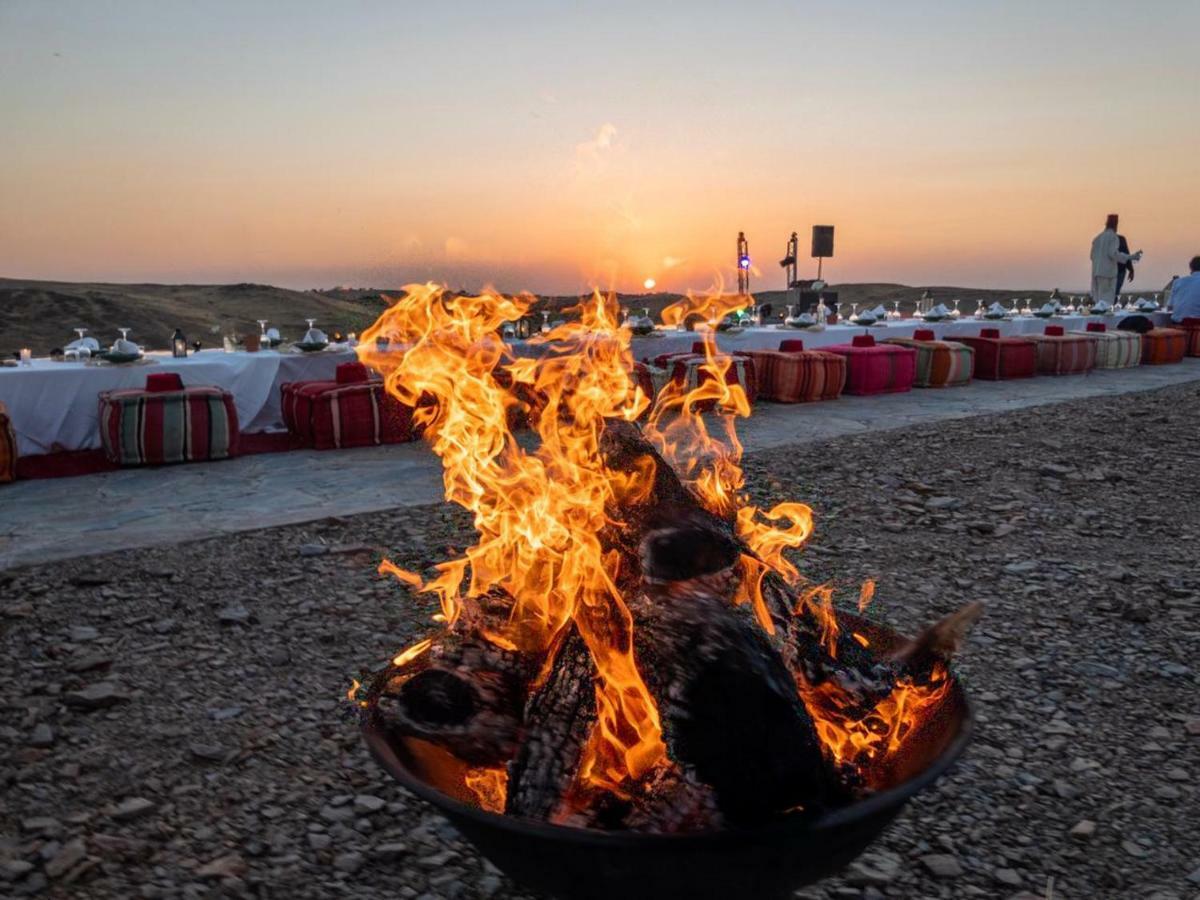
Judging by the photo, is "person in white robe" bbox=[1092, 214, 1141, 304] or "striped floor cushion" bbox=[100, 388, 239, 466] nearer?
Answer: "striped floor cushion" bbox=[100, 388, 239, 466]

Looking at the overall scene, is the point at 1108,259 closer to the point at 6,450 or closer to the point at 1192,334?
the point at 1192,334

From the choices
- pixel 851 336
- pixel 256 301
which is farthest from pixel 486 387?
pixel 256 301

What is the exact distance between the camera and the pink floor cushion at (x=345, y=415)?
28.6 ft

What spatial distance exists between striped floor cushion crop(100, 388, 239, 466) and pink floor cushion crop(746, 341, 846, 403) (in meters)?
6.48

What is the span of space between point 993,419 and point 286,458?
7.52 meters

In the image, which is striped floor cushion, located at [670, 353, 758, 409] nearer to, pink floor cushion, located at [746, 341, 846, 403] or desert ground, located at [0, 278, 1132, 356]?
pink floor cushion, located at [746, 341, 846, 403]

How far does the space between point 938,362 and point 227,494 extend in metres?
10.0

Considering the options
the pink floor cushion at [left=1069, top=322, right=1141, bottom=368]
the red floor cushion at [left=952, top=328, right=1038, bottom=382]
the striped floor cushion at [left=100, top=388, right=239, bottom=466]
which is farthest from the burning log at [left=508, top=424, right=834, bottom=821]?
the pink floor cushion at [left=1069, top=322, right=1141, bottom=368]

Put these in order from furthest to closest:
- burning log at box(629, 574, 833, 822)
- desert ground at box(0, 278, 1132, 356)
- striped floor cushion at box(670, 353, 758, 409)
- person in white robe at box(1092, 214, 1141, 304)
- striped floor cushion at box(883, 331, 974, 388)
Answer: desert ground at box(0, 278, 1132, 356) → person in white robe at box(1092, 214, 1141, 304) → striped floor cushion at box(883, 331, 974, 388) → striped floor cushion at box(670, 353, 758, 409) → burning log at box(629, 574, 833, 822)

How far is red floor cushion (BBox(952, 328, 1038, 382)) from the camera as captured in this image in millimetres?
14133

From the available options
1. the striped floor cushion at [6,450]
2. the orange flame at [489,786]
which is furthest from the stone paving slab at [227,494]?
the orange flame at [489,786]

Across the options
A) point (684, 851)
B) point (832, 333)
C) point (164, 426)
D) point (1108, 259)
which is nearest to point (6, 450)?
point (164, 426)

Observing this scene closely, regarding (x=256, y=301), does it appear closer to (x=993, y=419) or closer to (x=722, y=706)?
(x=993, y=419)

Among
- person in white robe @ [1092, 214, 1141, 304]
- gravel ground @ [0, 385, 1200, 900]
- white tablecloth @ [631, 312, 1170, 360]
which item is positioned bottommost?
gravel ground @ [0, 385, 1200, 900]
